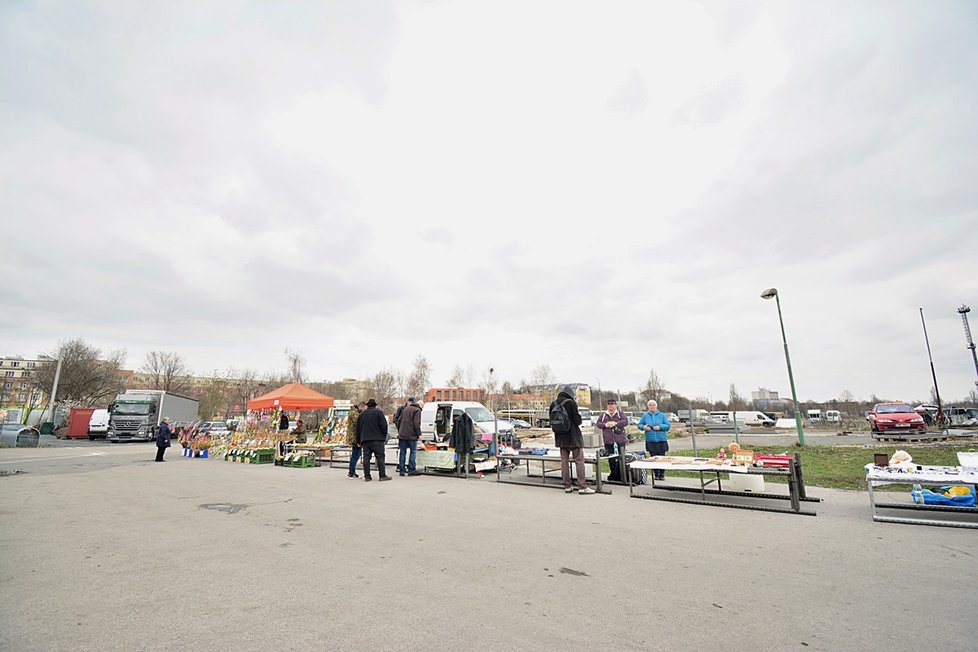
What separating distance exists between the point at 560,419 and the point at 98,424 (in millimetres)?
40783

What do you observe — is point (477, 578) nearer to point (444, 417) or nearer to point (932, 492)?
point (932, 492)

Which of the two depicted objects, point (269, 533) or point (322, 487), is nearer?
point (269, 533)

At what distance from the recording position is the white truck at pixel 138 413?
3156 cm

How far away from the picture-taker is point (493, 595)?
366 cm

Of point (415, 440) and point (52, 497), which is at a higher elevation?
point (415, 440)

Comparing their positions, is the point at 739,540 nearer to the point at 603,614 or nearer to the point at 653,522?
the point at 653,522

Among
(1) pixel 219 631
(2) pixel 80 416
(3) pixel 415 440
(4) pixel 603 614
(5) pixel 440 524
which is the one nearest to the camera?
(1) pixel 219 631

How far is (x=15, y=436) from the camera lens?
77.5 feet

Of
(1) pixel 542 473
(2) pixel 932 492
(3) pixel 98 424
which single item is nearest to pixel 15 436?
(3) pixel 98 424

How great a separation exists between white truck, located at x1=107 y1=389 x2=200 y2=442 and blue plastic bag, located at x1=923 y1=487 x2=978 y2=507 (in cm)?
3762

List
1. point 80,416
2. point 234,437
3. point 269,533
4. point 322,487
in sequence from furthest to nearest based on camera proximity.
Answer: point 80,416 → point 234,437 → point 322,487 → point 269,533

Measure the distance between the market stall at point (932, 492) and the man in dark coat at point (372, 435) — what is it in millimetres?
8982

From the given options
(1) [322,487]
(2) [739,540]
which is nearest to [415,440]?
(1) [322,487]

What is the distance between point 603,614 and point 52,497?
1020 centimetres
